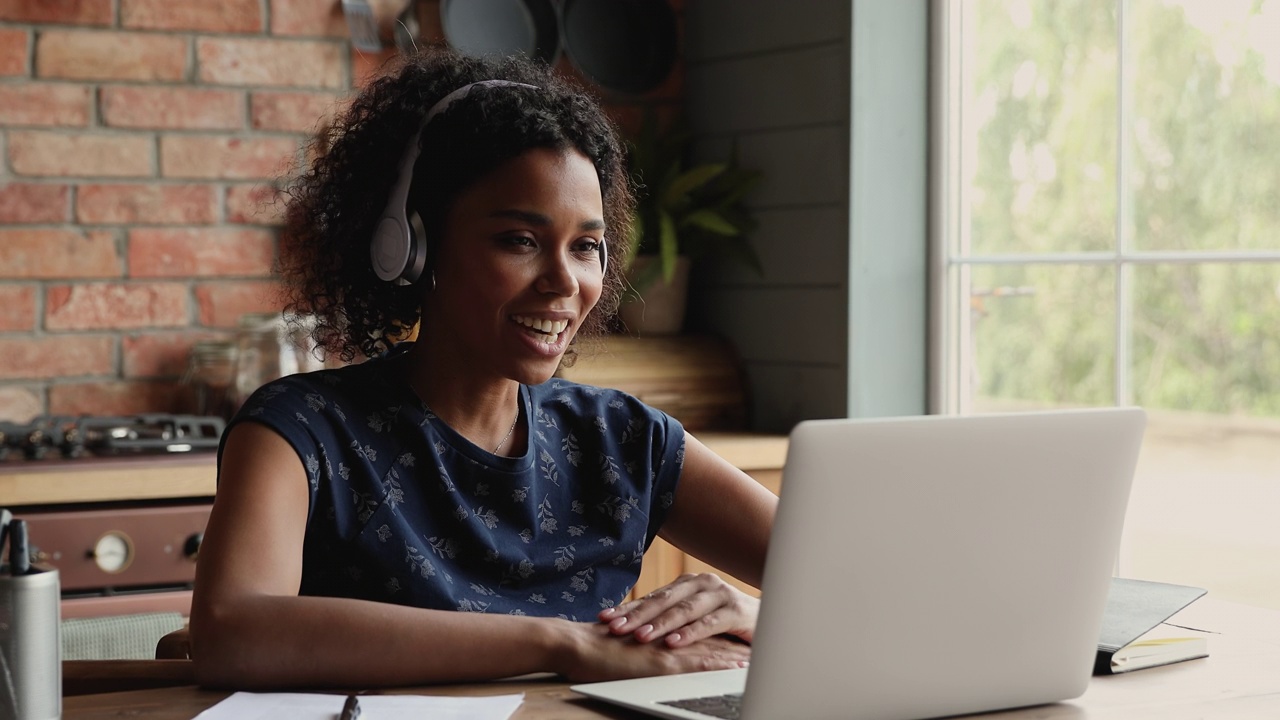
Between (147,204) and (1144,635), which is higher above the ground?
(147,204)

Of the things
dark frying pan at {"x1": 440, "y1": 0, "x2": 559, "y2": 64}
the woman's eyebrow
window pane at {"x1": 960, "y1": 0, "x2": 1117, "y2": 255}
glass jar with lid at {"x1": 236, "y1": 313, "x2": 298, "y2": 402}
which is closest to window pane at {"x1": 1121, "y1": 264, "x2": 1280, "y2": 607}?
window pane at {"x1": 960, "y1": 0, "x2": 1117, "y2": 255}

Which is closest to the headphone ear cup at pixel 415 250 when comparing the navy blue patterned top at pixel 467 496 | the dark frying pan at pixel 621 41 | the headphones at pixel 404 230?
the headphones at pixel 404 230

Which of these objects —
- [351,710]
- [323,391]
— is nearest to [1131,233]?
[323,391]

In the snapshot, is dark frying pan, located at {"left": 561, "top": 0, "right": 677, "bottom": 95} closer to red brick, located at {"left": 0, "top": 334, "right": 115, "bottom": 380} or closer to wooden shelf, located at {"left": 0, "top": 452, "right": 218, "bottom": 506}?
red brick, located at {"left": 0, "top": 334, "right": 115, "bottom": 380}

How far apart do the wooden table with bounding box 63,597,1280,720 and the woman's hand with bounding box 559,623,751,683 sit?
0.03 meters

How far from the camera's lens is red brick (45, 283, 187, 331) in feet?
9.45

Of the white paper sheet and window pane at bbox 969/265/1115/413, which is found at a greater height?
window pane at bbox 969/265/1115/413

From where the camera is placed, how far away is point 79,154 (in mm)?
2883

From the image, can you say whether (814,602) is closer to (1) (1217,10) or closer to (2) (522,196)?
(2) (522,196)

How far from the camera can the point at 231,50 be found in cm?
300

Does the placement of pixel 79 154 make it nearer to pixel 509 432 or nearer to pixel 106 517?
pixel 106 517

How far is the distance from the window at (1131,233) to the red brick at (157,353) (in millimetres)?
1576

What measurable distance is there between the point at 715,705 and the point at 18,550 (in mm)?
540

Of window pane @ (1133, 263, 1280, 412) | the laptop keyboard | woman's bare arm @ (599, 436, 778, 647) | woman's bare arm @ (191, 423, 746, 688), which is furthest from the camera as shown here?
window pane @ (1133, 263, 1280, 412)
